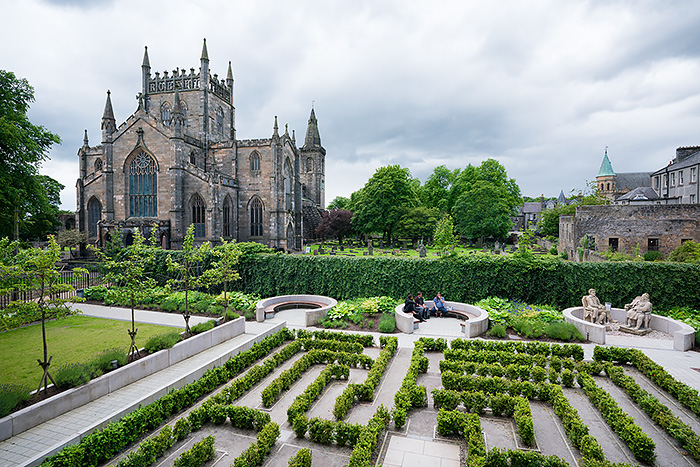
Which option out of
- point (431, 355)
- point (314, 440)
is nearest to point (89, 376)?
point (314, 440)

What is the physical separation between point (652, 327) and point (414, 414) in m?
14.0

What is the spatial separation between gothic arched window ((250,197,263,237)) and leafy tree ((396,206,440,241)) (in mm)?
19497

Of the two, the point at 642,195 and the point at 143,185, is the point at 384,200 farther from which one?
the point at 642,195

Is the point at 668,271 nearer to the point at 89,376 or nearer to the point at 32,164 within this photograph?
the point at 89,376

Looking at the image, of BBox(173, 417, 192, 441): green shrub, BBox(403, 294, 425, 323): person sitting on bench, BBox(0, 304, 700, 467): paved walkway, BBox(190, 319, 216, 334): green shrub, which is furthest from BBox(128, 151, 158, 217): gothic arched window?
BBox(173, 417, 192, 441): green shrub

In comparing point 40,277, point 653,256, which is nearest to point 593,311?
point 653,256

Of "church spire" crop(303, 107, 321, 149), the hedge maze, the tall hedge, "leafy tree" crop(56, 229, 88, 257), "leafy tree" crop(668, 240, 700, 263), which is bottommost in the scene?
the hedge maze

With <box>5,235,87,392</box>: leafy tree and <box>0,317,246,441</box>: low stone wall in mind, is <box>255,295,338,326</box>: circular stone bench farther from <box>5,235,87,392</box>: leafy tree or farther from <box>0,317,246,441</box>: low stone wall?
<box>5,235,87,392</box>: leafy tree

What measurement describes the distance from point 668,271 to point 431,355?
13.9 meters

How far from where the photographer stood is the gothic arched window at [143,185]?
36.9m

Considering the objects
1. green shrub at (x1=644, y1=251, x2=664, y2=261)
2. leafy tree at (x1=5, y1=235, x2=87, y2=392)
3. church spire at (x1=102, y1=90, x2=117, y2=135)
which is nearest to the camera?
leafy tree at (x1=5, y1=235, x2=87, y2=392)

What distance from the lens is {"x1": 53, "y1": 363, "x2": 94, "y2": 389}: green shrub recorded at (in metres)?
8.45

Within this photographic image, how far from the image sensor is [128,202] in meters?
37.2

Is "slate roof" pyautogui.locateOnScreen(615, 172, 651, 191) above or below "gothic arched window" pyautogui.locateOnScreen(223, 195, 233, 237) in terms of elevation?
above
